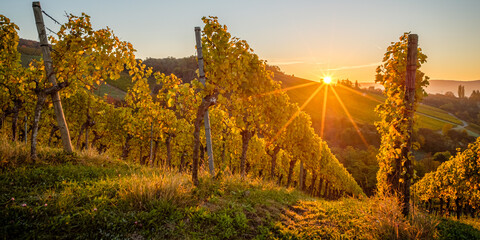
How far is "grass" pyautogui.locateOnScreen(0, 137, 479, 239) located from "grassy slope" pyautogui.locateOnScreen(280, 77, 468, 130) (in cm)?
10669

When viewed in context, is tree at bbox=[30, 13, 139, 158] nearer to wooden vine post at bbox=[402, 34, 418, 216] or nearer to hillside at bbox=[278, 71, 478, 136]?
wooden vine post at bbox=[402, 34, 418, 216]

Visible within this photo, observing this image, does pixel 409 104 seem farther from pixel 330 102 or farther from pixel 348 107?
pixel 330 102

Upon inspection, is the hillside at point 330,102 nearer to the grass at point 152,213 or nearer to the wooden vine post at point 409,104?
the grass at point 152,213

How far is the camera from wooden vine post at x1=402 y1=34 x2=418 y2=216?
6473 millimetres

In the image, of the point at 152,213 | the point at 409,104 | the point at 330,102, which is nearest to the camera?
the point at 152,213

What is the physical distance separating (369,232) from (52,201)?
745 cm

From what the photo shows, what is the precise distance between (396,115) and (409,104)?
18.4 inches

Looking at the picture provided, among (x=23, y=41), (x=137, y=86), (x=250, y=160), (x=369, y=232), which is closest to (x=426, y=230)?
(x=369, y=232)

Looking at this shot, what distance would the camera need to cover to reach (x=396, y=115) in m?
Result: 6.81

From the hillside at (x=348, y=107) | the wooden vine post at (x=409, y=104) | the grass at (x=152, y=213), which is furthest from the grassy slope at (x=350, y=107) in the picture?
the grass at (x=152, y=213)

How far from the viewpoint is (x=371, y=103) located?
13700cm

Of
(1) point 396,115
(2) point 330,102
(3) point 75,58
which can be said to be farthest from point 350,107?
(3) point 75,58

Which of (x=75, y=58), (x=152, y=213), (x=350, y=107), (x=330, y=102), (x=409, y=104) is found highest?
(x=75, y=58)

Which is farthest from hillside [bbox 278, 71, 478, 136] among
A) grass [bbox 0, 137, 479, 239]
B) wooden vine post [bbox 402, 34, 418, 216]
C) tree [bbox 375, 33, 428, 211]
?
grass [bbox 0, 137, 479, 239]
